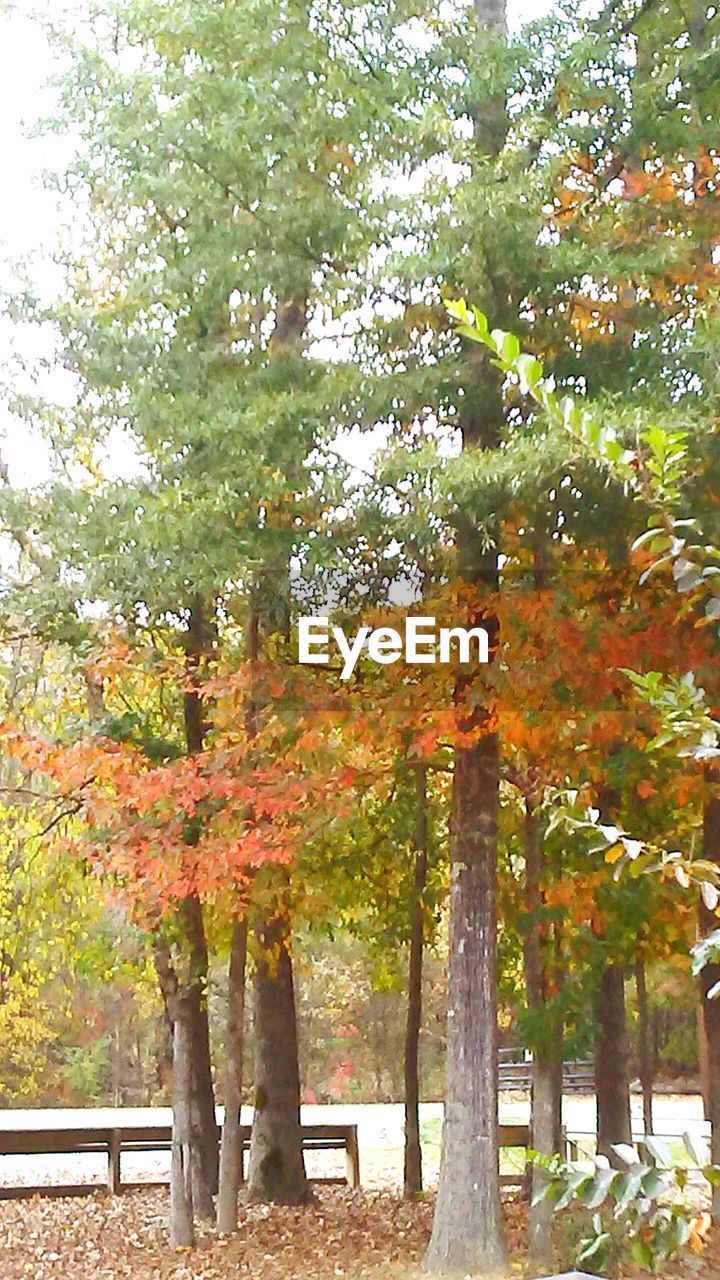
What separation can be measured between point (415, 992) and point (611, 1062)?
3.02ft

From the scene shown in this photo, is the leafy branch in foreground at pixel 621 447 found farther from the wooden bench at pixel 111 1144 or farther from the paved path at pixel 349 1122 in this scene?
the paved path at pixel 349 1122

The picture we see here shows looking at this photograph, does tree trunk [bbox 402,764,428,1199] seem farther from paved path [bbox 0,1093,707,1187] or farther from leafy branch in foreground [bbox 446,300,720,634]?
leafy branch in foreground [bbox 446,300,720,634]

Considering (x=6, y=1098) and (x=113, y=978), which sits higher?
(x=113, y=978)

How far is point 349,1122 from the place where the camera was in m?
7.39

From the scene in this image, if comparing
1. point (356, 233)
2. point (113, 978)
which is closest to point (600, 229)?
point (356, 233)

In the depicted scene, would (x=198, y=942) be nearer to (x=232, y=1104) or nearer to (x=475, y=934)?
(x=232, y=1104)

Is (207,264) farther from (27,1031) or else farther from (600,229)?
(27,1031)

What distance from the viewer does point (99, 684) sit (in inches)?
192

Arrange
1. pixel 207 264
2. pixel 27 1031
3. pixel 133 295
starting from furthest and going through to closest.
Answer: pixel 27 1031 → pixel 133 295 → pixel 207 264

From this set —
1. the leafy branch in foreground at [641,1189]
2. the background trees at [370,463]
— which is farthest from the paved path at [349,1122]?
the leafy branch in foreground at [641,1189]

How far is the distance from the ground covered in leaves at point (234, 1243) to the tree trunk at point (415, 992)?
0.48 ft

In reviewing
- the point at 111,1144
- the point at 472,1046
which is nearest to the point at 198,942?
the point at 472,1046

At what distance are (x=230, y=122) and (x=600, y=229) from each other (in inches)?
45.5

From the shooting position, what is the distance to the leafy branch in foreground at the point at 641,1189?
0.59 meters
